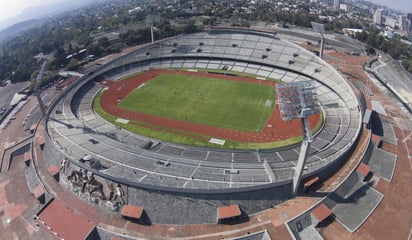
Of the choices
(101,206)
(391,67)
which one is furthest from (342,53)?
(101,206)

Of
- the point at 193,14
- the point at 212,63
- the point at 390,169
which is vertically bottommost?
the point at 390,169

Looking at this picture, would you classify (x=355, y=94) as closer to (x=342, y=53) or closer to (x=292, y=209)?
(x=292, y=209)

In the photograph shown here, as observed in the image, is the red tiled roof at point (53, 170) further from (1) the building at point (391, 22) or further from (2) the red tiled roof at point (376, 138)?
(1) the building at point (391, 22)

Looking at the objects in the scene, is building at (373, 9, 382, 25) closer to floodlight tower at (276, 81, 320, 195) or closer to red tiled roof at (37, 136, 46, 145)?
floodlight tower at (276, 81, 320, 195)

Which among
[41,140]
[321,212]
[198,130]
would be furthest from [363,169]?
[41,140]

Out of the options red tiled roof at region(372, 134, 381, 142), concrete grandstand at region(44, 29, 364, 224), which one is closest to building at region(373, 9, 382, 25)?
concrete grandstand at region(44, 29, 364, 224)

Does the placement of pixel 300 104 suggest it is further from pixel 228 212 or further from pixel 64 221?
pixel 64 221

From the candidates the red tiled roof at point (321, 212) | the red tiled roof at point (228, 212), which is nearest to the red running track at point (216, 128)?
the red tiled roof at point (321, 212)
